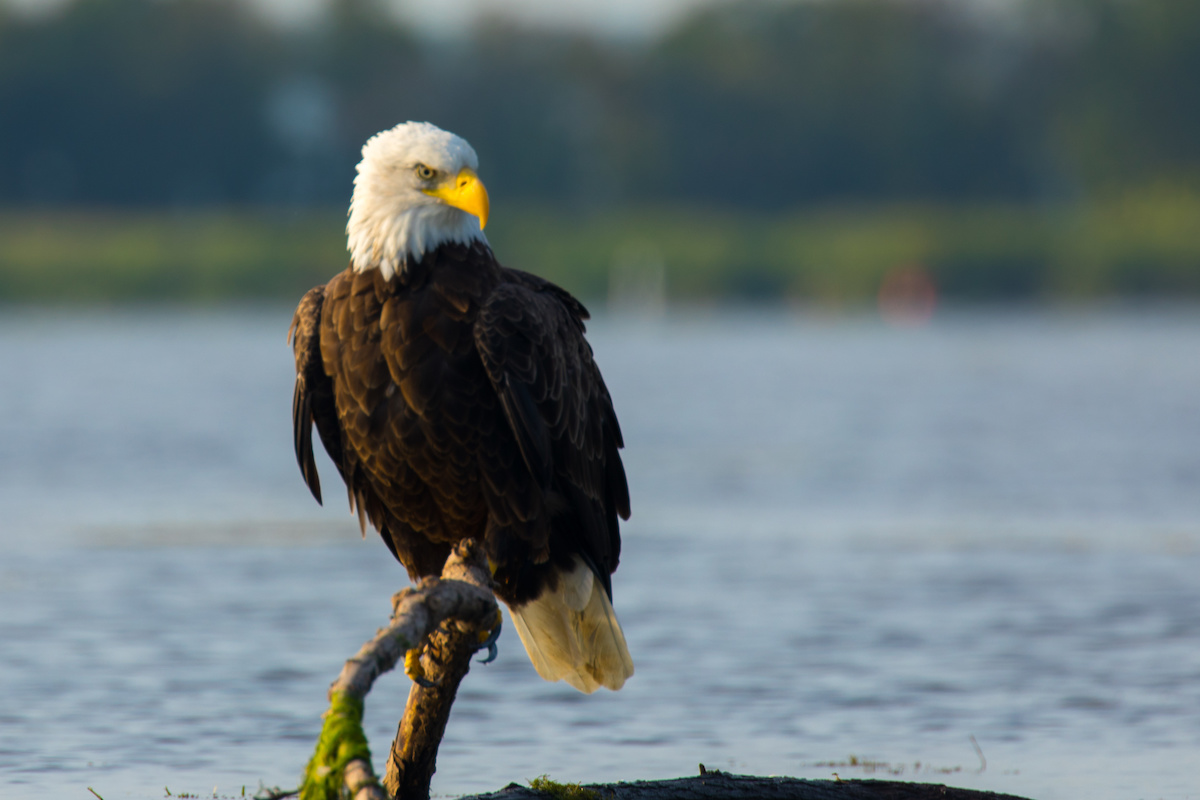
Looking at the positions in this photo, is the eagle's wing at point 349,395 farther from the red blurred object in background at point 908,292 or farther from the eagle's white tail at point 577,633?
the red blurred object in background at point 908,292

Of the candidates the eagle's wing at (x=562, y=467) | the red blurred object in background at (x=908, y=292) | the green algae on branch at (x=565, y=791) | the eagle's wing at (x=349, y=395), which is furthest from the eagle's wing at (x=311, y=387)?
the red blurred object in background at (x=908, y=292)

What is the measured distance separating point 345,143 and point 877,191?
70.1 ft

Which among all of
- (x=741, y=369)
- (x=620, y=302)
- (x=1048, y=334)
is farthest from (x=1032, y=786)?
(x=620, y=302)

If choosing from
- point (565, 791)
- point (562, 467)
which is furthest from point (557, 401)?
point (565, 791)

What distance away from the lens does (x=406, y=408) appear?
4805 millimetres

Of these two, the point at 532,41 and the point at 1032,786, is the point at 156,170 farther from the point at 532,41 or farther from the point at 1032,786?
the point at 1032,786

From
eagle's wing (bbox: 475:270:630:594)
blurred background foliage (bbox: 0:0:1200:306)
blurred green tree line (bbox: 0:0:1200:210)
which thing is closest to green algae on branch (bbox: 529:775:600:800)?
eagle's wing (bbox: 475:270:630:594)

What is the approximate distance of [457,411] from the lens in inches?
192

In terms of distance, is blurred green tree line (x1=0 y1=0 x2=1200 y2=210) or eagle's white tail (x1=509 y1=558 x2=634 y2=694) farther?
blurred green tree line (x1=0 y1=0 x2=1200 y2=210)

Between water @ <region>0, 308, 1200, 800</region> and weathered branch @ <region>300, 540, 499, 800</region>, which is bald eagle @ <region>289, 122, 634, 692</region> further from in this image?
water @ <region>0, 308, 1200, 800</region>

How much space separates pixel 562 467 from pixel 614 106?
234 feet

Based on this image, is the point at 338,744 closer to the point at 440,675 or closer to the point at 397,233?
the point at 440,675

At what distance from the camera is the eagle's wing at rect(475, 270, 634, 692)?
4.93 m

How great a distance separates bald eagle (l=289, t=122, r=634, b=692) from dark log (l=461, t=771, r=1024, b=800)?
0.55 meters
